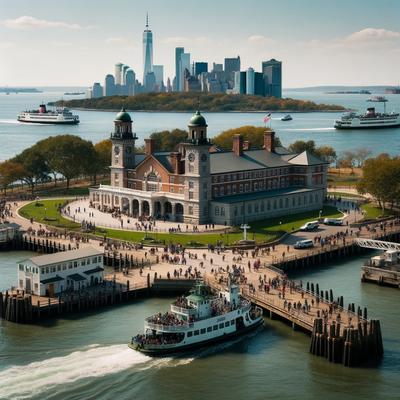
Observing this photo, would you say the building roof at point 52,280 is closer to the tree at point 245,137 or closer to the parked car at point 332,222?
the parked car at point 332,222

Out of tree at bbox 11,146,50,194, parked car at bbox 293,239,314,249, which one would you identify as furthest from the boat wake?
tree at bbox 11,146,50,194

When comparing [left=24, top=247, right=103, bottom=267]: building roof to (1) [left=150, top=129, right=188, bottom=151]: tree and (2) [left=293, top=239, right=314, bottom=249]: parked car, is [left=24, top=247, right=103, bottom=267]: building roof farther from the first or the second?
(1) [left=150, top=129, right=188, bottom=151]: tree

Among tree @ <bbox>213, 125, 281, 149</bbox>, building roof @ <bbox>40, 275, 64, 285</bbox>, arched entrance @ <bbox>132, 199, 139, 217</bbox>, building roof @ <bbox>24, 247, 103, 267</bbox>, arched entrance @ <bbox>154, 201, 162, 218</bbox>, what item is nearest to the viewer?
building roof @ <bbox>40, 275, 64, 285</bbox>

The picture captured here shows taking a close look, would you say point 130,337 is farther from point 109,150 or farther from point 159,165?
point 109,150

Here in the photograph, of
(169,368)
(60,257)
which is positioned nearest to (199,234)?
(60,257)

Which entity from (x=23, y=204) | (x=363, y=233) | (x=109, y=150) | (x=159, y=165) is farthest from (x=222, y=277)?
(x=109, y=150)

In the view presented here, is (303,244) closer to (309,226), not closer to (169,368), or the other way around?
(309,226)
